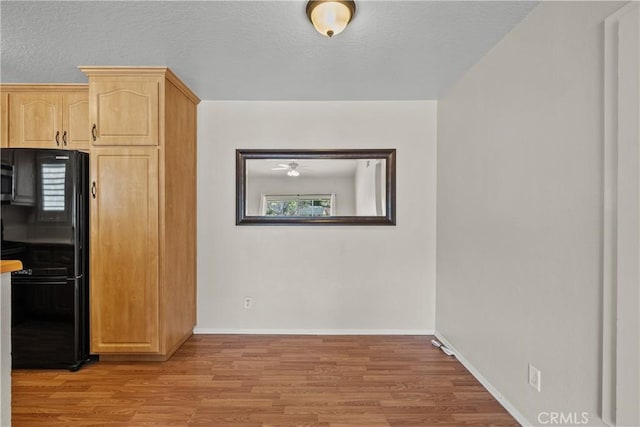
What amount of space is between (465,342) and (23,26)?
148 inches

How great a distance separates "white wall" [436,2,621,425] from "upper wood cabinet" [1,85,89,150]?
3358 mm

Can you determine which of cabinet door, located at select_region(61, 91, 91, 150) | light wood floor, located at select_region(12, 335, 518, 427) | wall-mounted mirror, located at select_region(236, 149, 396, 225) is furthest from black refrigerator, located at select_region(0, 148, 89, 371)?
wall-mounted mirror, located at select_region(236, 149, 396, 225)

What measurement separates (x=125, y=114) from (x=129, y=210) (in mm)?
763

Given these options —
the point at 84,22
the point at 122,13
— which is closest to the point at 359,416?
the point at 122,13

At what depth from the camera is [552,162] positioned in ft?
5.53

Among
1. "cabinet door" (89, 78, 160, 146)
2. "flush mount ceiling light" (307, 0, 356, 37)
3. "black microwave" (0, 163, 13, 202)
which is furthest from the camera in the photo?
"cabinet door" (89, 78, 160, 146)

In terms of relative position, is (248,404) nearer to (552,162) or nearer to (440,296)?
(440,296)

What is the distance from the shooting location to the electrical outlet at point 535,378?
177 cm

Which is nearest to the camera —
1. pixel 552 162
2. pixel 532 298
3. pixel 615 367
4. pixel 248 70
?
pixel 615 367

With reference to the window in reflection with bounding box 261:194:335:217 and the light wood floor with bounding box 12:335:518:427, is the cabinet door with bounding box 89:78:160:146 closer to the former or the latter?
the window in reflection with bounding box 261:194:335:217

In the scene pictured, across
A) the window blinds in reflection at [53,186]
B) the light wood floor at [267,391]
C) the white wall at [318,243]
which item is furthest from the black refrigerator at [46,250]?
the white wall at [318,243]

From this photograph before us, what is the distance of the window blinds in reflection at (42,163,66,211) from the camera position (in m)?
2.50

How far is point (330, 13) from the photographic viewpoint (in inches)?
66.6

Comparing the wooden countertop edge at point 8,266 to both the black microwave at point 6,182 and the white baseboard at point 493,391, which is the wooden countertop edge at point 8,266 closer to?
the black microwave at point 6,182
